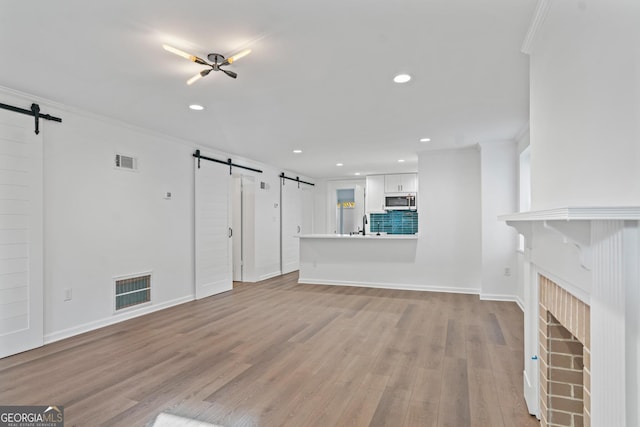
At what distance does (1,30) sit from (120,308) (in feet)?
10.5

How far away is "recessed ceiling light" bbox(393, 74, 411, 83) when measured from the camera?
292 cm

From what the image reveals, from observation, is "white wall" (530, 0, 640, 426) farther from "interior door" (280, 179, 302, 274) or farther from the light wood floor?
"interior door" (280, 179, 302, 274)

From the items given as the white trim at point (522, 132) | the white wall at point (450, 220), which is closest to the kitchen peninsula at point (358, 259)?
the white wall at point (450, 220)

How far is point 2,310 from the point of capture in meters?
3.16

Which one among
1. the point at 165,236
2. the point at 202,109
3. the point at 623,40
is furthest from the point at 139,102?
the point at 623,40

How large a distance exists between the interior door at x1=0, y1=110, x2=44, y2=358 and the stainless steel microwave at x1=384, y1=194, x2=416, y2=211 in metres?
6.64

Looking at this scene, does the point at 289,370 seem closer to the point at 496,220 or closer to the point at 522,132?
the point at 496,220

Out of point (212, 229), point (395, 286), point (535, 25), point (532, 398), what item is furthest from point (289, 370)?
point (395, 286)

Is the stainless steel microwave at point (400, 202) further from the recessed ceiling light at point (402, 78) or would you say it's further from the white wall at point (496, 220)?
the recessed ceiling light at point (402, 78)

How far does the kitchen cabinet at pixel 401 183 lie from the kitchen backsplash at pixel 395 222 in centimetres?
55

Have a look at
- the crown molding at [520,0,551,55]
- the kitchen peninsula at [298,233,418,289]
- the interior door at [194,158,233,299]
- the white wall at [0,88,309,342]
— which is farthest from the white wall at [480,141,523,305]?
the white wall at [0,88,309,342]

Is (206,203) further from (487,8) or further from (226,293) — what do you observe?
(487,8)

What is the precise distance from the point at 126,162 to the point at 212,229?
1.83 m

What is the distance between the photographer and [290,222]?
847cm
